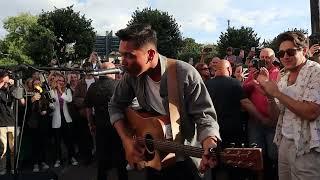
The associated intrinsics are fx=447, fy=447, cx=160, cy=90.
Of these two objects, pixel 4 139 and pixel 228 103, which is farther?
pixel 4 139

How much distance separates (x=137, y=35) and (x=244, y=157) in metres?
1.23

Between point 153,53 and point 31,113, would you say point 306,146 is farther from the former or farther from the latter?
point 31,113

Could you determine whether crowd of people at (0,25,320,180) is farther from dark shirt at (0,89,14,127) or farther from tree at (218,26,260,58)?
tree at (218,26,260,58)

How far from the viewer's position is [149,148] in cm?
333

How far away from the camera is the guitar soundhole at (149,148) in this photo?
129 inches

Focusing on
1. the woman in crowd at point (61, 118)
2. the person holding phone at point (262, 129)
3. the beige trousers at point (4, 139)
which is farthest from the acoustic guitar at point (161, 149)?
the woman in crowd at point (61, 118)

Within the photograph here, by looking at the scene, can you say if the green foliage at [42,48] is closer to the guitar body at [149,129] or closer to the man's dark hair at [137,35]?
the guitar body at [149,129]

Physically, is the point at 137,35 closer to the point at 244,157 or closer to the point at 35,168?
the point at 244,157

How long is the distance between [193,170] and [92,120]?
514 cm

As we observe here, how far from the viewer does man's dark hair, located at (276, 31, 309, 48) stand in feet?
12.7

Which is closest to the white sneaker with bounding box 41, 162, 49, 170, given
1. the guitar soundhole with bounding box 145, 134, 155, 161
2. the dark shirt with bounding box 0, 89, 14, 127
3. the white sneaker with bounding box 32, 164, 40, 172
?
the white sneaker with bounding box 32, 164, 40, 172

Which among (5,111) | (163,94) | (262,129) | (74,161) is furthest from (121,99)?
(74,161)

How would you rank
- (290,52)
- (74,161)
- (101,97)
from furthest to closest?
(74,161)
(101,97)
(290,52)

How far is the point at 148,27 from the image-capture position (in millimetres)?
3363
